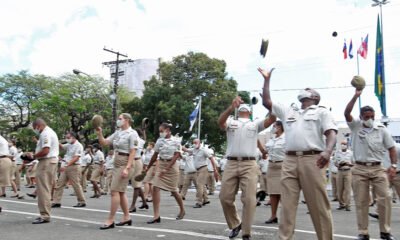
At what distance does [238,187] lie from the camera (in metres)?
7.09

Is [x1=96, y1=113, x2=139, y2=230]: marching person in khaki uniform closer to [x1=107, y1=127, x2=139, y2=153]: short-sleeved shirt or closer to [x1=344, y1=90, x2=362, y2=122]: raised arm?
[x1=107, y1=127, x2=139, y2=153]: short-sleeved shirt

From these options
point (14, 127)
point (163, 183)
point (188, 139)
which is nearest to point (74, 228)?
point (163, 183)

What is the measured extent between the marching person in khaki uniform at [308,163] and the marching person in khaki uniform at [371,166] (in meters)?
1.72

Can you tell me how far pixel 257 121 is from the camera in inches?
284

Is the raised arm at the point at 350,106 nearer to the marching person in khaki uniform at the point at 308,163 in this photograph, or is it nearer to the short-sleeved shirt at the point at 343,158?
the marching person in khaki uniform at the point at 308,163

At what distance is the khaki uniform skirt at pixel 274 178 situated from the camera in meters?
9.60

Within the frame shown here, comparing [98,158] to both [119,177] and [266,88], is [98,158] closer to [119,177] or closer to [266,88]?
[119,177]

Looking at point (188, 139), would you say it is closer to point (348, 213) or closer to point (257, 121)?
point (348, 213)

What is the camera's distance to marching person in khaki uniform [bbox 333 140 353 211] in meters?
13.0

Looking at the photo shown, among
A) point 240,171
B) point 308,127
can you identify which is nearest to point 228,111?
point 240,171

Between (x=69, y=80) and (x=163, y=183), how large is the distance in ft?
143

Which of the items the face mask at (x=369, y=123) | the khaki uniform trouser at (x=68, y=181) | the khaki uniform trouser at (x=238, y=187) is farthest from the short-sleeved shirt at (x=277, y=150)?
the khaki uniform trouser at (x=68, y=181)

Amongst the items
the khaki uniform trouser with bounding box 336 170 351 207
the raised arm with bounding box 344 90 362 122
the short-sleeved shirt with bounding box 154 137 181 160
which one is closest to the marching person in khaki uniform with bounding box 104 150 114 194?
the khaki uniform trouser with bounding box 336 170 351 207

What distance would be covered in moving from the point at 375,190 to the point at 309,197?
7.71ft
